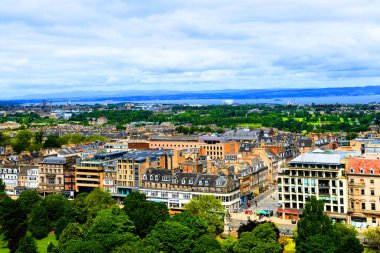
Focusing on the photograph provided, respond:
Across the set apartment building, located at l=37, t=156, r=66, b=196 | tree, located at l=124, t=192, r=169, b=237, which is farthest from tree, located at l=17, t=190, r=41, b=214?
tree, located at l=124, t=192, r=169, b=237

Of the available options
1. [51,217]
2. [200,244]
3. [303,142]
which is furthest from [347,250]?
[303,142]

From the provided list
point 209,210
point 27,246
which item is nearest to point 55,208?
point 27,246

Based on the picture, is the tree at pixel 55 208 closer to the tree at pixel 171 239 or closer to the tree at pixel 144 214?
the tree at pixel 144 214

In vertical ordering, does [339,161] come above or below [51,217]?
above

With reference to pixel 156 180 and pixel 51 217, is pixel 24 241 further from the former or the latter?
pixel 156 180

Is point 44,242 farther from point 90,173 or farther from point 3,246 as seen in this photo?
point 90,173

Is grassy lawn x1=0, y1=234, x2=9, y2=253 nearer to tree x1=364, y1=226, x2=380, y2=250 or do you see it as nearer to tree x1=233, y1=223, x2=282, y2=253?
tree x1=233, y1=223, x2=282, y2=253

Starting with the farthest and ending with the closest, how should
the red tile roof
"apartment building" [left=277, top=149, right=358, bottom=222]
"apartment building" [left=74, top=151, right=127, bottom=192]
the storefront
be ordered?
1. "apartment building" [left=74, top=151, right=127, bottom=192]
2. the storefront
3. "apartment building" [left=277, top=149, right=358, bottom=222]
4. the red tile roof
